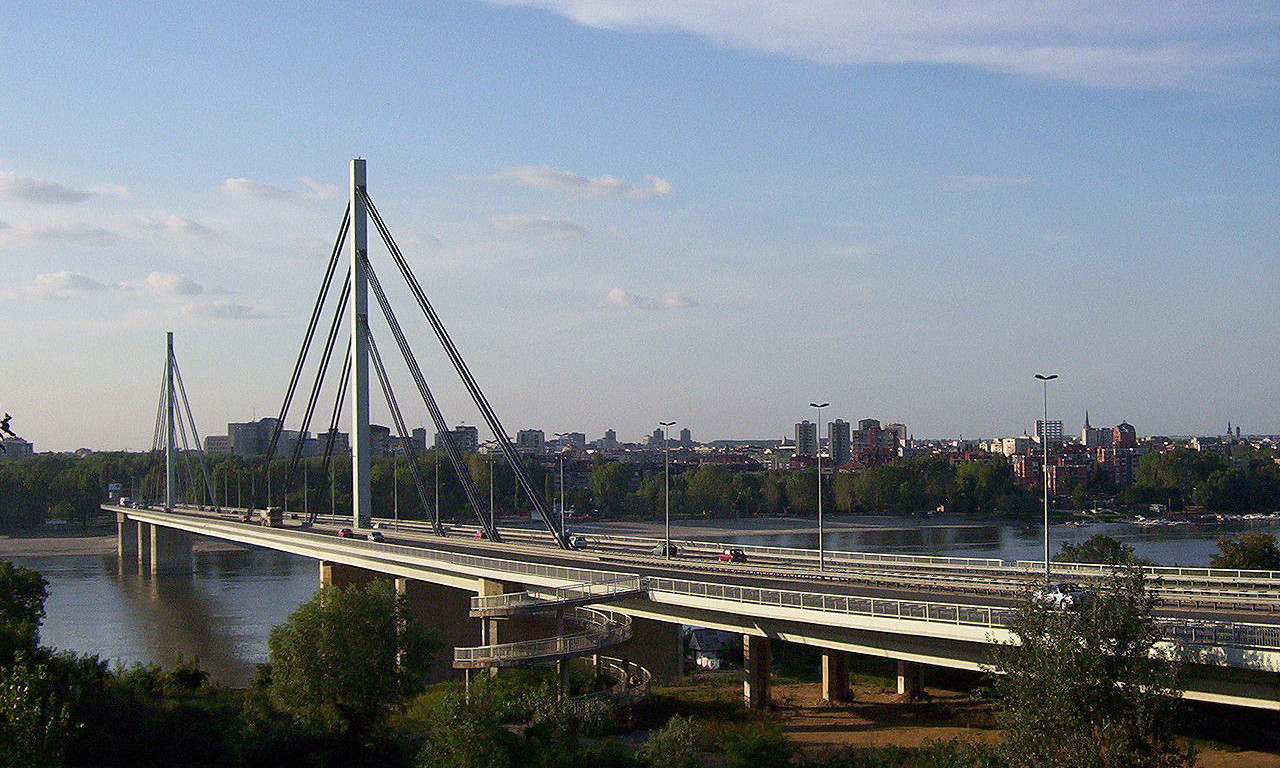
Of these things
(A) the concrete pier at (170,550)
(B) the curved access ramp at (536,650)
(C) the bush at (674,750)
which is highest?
(B) the curved access ramp at (536,650)

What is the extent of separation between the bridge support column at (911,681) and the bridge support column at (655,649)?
639cm

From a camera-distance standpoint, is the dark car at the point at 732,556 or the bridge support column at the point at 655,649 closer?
the bridge support column at the point at 655,649

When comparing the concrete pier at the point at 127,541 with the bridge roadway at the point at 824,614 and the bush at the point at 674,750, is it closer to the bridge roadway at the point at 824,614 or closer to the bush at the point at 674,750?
the bridge roadway at the point at 824,614

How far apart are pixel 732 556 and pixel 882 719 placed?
1271 centimetres

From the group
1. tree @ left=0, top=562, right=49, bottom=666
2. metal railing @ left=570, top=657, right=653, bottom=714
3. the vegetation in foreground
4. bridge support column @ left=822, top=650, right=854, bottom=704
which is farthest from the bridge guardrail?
tree @ left=0, top=562, right=49, bottom=666

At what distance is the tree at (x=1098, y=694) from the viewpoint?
53.5 feet

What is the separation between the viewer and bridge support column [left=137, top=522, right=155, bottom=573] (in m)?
88.6

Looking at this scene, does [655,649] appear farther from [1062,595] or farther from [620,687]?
[1062,595]

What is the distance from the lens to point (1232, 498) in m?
126

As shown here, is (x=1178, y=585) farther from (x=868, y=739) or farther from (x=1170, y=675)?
(x=1170, y=675)

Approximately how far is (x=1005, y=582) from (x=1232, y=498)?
109 metres

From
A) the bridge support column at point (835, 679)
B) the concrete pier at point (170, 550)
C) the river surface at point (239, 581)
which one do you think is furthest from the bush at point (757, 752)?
the concrete pier at point (170, 550)

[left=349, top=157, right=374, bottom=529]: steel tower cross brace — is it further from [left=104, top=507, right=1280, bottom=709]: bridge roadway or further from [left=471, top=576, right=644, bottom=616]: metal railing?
[left=471, top=576, right=644, bottom=616]: metal railing

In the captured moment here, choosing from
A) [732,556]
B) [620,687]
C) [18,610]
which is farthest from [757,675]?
[18,610]
